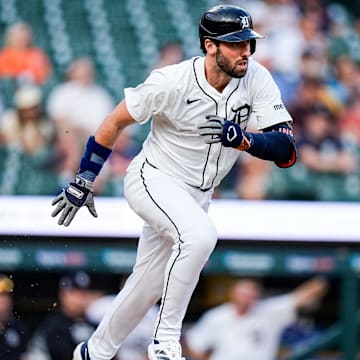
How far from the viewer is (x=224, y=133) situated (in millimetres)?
5000

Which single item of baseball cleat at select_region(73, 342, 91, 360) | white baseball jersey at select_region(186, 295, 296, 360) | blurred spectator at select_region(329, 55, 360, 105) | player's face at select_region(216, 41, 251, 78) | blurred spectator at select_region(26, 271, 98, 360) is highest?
player's face at select_region(216, 41, 251, 78)

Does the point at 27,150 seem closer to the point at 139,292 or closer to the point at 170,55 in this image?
the point at 170,55

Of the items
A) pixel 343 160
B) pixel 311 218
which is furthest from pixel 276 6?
pixel 311 218

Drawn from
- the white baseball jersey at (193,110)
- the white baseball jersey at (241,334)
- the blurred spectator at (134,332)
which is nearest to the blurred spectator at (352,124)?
the white baseball jersey at (241,334)

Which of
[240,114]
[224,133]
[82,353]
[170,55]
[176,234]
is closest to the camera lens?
[224,133]

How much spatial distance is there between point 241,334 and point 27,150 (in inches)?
88.3

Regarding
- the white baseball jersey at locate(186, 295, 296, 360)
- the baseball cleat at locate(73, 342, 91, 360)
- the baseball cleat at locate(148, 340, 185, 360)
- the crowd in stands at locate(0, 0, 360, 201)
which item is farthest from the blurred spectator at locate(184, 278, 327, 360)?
the baseball cleat at locate(148, 340, 185, 360)

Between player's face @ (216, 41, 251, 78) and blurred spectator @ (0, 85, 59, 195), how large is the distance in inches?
164

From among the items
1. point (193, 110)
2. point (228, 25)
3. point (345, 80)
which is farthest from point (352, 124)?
point (228, 25)

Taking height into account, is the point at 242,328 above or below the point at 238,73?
below

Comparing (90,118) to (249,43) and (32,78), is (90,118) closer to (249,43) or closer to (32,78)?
(32,78)

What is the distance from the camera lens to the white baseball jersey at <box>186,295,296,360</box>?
8781mm

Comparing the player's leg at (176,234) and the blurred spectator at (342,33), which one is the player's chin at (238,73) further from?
the blurred spectator at (342,33)

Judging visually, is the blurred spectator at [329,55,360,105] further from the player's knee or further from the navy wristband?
the player's knee
